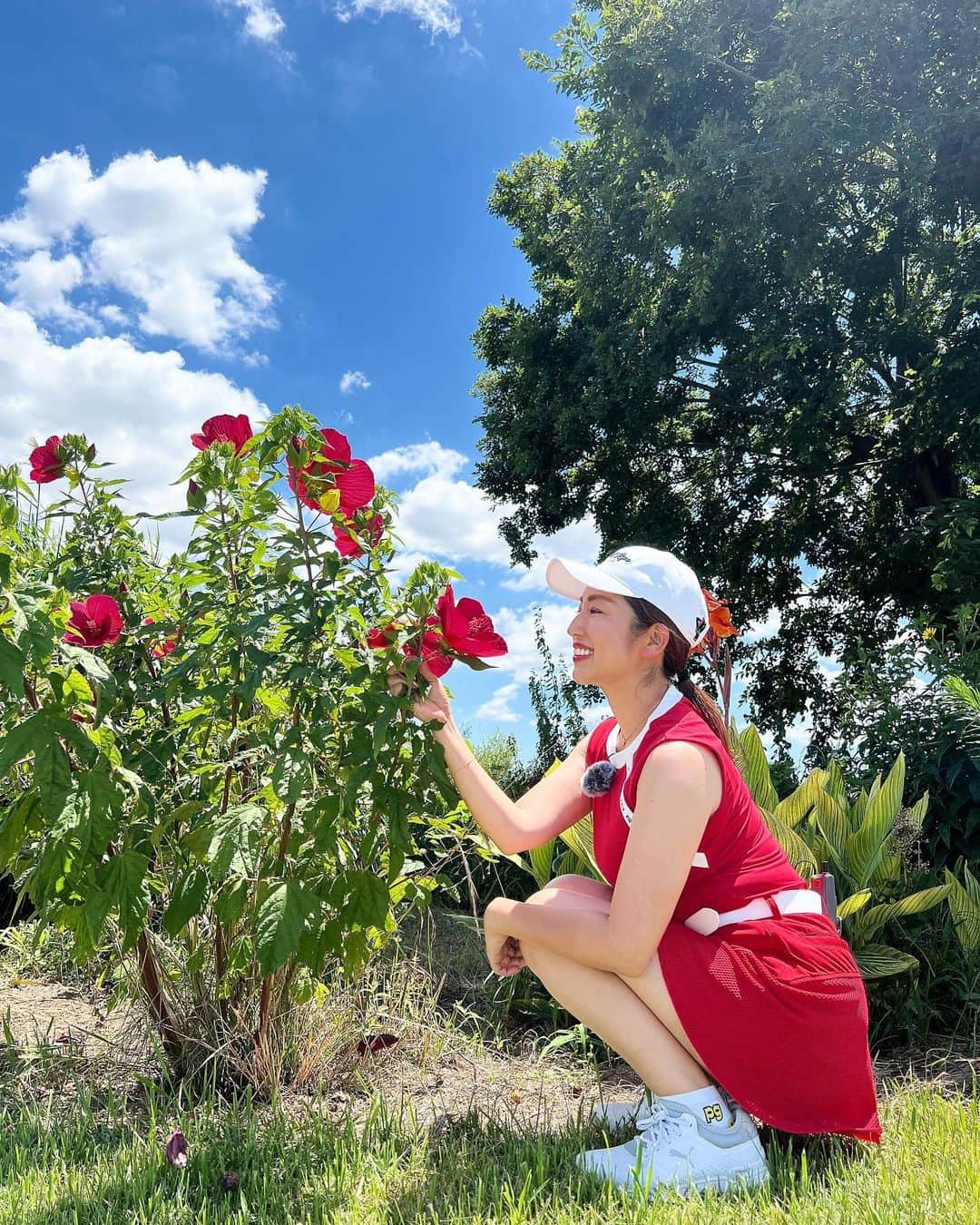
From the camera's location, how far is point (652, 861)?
84.4 inches

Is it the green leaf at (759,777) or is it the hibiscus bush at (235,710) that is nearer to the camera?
the hibiscus bush at (235,710)

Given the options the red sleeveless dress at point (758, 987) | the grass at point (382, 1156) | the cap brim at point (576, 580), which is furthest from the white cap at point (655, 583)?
the grass at point (382, 1156)

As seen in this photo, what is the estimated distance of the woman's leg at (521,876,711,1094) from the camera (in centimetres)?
222

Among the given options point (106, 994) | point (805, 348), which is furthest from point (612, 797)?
point (805, 348)

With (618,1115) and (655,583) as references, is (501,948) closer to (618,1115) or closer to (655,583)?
(618,1115)

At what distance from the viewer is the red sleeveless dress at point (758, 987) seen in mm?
2189

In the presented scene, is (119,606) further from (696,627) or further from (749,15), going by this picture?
(749,15)

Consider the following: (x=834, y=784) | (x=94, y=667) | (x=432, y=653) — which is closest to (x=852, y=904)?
(x=834, y=784)

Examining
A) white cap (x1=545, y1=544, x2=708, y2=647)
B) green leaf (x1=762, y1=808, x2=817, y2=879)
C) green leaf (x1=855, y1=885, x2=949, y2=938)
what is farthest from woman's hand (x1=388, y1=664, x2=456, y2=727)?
green leaf (x1=855, y1=885, x2=949, y2=938)

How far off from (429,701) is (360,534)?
40cm

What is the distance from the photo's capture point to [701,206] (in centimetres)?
960

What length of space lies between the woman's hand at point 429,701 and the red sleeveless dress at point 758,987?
462 mm

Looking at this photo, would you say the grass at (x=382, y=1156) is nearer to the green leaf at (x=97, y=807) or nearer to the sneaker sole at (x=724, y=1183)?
the sneaker sole at (x=724, y=1183)

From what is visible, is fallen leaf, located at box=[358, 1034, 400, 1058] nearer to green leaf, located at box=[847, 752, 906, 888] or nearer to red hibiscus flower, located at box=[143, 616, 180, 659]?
red hibiscus flower, located at box=[143, 616, 180, 659]
